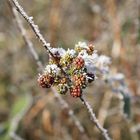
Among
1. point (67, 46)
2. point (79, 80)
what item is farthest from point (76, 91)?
point (67, 46)

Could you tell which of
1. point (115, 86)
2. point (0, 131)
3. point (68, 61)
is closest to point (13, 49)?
point (0, 131)

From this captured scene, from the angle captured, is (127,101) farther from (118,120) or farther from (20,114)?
(118,120)

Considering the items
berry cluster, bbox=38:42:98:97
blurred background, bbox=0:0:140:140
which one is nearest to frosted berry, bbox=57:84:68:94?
berry cluster, bbox=38:42:98:97

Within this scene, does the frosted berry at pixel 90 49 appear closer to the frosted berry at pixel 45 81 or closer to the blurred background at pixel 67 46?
the frosted berry at pixel 45 81

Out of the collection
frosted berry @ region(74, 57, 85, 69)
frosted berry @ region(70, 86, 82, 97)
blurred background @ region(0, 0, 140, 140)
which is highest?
blurred background @ region(0, 0, 140, 140)

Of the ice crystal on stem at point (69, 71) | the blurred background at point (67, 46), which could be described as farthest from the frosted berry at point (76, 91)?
the blurred background at point (67, 46)

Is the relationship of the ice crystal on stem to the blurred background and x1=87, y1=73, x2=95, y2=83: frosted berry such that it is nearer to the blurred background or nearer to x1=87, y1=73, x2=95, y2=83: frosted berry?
x1=87, y1=73, x2=95, y2=83: frosted berry

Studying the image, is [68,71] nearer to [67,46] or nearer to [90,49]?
[90,49]
